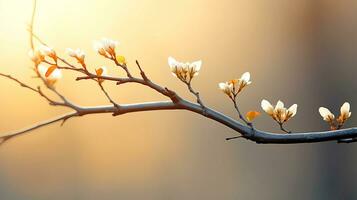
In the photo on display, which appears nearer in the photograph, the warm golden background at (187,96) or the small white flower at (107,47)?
the small white flower at (107,47)

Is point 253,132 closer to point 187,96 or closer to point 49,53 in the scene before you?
point 49,53

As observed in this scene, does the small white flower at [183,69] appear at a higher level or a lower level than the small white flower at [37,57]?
lower

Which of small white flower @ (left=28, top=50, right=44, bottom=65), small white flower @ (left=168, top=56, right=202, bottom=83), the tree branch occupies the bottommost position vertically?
the tree branch

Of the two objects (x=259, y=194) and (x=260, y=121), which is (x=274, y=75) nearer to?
(x=260, y=121)

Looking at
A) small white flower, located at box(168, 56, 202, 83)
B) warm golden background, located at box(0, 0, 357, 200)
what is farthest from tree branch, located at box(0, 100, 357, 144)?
warm golden background, located at box(0, 0, 357, 200)

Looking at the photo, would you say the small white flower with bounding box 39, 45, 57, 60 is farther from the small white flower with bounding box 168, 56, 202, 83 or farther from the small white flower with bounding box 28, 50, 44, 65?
the small white flower with bounding box 168, 56, 202, 83

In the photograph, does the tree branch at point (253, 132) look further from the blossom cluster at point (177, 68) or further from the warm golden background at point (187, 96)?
the warm golden background at point (187, 96)

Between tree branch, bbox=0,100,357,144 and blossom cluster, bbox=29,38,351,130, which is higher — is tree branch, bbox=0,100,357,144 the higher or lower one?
the lower one

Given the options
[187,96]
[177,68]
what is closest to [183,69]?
[177,68]

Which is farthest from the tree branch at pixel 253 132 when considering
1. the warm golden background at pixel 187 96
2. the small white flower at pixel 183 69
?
the warm golden background at pixel 187 96

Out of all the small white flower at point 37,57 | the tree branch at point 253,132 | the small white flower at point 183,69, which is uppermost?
the small white flower at point 37,57
